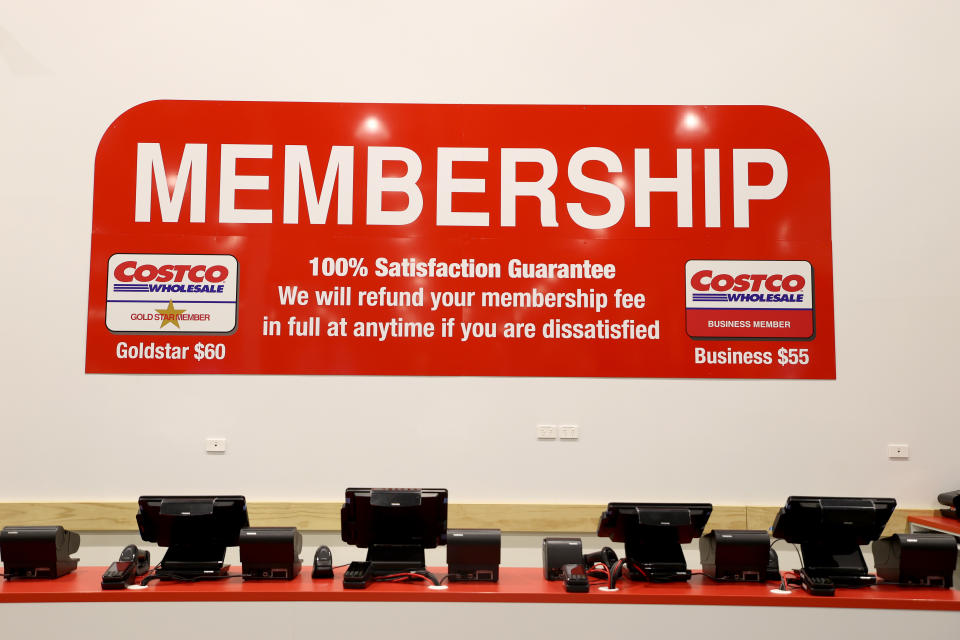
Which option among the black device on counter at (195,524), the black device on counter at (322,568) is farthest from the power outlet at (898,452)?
the black device on counter at (195,524)

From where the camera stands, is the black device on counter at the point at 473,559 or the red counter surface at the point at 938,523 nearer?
the black device on counter at the point at 473,559

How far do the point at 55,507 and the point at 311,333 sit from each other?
1.66 metres

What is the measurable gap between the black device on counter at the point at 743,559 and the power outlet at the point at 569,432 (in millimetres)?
1321

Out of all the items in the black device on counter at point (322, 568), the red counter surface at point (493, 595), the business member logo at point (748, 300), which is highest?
the business member logo at point (748, 300)

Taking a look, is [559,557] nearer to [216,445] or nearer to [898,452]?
[216,445]

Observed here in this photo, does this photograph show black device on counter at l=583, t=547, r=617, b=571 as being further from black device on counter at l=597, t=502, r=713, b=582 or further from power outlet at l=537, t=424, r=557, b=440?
power outlet at l=537, t=424, r=557, b=440

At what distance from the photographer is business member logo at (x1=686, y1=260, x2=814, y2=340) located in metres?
3.99

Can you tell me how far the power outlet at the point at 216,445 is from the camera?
3924 mm

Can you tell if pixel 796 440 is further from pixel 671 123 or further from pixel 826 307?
pixel 671 123

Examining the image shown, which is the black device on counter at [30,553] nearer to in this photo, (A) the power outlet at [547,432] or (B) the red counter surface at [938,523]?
(A) the power outlet at [547,432]

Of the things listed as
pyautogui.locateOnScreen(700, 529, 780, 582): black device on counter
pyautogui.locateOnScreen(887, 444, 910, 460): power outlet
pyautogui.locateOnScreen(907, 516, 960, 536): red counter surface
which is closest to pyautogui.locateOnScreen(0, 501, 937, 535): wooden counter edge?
pyautogui.locateOnScreen(907, 516, 960, 536): red counter surface

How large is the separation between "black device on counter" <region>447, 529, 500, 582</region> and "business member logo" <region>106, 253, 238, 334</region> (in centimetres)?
201

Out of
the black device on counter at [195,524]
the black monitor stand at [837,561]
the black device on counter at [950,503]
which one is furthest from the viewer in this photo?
the black device on counter at [950,503]

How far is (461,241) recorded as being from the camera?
160 inches
